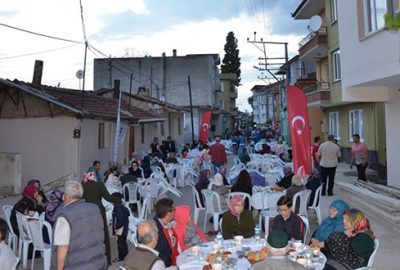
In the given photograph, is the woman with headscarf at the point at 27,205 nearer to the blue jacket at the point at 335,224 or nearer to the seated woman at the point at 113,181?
the seated woman at the point at 113,181

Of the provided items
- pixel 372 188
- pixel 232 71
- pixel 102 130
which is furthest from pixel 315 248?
pixel 232 71

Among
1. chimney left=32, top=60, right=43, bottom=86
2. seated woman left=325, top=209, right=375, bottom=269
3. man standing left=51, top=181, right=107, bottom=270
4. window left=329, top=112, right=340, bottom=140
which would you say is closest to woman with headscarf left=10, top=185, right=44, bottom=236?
man standing left=51, top=181, right=107, bottom=270

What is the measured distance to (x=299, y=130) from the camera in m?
10.2

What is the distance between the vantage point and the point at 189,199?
1448 cm

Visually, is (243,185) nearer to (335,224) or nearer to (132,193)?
(132,193)

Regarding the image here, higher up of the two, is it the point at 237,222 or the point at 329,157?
the point at 329,157

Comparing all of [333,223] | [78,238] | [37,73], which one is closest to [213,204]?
[333,223]

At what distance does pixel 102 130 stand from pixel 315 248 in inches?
609

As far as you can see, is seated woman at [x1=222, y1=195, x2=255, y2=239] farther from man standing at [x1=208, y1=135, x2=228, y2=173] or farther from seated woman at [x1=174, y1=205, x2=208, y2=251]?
man standing at [x1=208, y1=135, x2=228, y2=173]

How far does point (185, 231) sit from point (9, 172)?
10964 mm

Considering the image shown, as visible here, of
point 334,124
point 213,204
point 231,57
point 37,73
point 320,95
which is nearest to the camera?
point 213,204

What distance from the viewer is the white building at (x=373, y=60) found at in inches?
422

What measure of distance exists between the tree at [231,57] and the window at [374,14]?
65433 millimetres

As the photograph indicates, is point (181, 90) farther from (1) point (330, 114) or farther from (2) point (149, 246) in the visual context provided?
(2) point (149, 246)
